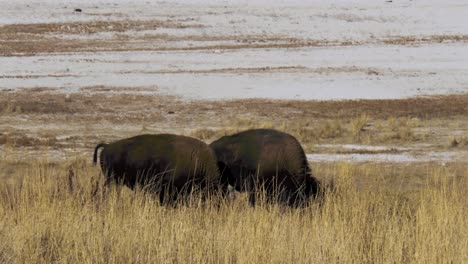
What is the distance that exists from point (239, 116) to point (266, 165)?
11.0 m

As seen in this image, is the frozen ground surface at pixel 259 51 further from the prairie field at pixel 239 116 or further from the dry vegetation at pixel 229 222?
the dry vegetation at pixel 229 222

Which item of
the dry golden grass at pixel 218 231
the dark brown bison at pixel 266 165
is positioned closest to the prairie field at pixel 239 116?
the dry golden grass at pixel 218 231

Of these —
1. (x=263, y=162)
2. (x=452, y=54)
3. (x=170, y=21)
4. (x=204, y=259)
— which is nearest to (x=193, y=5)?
(x=170, y=21)

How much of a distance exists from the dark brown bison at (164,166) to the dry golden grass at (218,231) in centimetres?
58

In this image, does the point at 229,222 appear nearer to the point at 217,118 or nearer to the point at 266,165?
the point at 266,165

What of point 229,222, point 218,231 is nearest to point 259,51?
point 229,222

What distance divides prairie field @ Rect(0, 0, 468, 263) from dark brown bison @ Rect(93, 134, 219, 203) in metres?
0.24

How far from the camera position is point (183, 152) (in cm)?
1108

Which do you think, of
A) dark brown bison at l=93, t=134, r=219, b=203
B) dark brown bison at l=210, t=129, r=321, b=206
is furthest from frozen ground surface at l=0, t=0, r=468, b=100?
dark brown bison at l=93, t=134, r=219, b=203

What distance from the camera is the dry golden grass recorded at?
25.8 feet

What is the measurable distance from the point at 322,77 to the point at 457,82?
3750 millimetres

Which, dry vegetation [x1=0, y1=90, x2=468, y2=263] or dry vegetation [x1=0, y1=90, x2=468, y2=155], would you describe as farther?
dry vegetation [x1=0, y1=90, x2=468, y2=155]

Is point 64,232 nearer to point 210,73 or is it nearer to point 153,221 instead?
point 153,221

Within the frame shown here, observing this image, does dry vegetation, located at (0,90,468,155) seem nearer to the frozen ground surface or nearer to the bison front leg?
the frozen ground surface
